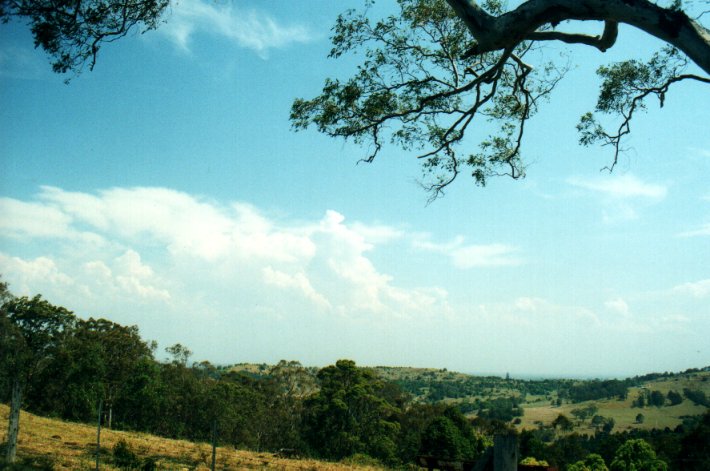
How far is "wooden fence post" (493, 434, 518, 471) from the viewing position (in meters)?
4.75

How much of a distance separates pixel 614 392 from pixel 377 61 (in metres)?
159

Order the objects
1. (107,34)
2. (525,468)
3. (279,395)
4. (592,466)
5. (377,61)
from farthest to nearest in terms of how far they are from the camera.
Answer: (279,395), (592,466), (377,61), (107,34), (525,468)

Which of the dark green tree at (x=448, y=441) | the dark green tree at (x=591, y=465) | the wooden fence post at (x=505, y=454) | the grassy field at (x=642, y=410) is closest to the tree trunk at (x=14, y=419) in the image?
the wooden fence post at (x=505, y=454)

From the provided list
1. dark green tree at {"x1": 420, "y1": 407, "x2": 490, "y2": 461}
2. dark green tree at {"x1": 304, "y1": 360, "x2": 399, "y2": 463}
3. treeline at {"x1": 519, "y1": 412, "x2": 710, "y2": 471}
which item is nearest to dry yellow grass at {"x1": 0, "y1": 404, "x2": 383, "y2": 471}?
dark green tree at {"x1": 304, "y1": 360, "x2": 399, "y2": 463}

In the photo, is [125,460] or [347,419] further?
[347,419]

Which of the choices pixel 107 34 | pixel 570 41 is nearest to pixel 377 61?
pixel 570 41

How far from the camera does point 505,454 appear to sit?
476 cm

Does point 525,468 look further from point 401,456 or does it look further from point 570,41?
point 401,456

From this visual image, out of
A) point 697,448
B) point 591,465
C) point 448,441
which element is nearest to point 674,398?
point 697,448

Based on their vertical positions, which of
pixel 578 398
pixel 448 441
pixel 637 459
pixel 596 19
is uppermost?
pixel 596 19

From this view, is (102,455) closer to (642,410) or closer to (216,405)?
(216,405)

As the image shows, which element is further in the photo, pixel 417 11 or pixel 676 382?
pixel 676 382

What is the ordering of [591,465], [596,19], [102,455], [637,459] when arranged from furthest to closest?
[591,465] → [637,459] → [102,455] → [596,19]

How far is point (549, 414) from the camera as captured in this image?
4919 inches
